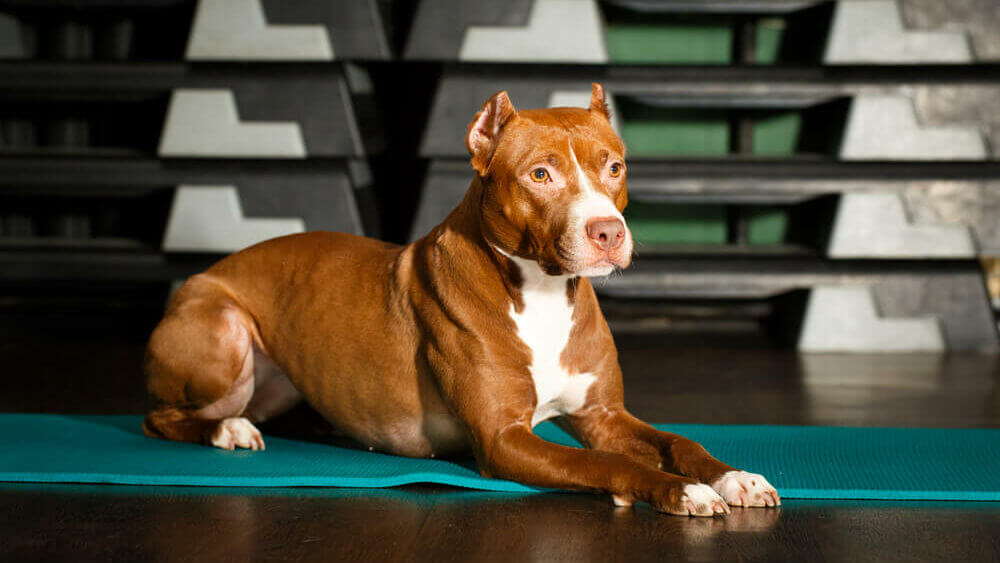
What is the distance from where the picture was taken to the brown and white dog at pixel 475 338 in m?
1.87

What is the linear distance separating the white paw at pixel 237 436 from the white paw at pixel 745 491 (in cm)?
102

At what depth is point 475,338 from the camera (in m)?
2.04

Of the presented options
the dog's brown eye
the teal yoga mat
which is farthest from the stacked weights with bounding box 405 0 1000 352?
the dog's brown eye

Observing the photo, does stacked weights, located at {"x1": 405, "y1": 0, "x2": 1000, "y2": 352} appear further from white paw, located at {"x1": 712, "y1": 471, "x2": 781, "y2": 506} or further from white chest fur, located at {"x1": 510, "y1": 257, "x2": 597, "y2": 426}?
white paw, located at {"x1": 712, "y1": 471, "x2": 781, "y2": 506}

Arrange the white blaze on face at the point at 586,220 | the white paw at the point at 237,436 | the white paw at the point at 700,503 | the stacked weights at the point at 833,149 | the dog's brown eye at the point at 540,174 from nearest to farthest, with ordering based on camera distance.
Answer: the white paw at the point at 700,503, the white blaze on face at the point at 586,220, the dog's brown eye at the point at 540,174, the white paw at the point at 237,436, the stacked weights at the point at 833,149

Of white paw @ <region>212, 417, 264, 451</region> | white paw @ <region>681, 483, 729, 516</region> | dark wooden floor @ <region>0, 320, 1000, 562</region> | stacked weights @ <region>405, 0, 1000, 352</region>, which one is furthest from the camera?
stacked weights @ <region>405, 0, 1000, 352</region>

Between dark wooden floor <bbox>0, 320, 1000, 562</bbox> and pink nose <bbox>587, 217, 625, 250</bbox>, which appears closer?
dark wooden floor <bbox>0, 320, 1000, 562</bbox>

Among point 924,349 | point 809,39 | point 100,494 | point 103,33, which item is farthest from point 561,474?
point 103,33

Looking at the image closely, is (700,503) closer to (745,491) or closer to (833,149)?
(745,491)

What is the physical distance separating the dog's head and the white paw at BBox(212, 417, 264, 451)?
28.0 inches

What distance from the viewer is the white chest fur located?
2.04m

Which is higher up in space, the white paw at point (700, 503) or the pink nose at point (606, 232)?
the pink nose at point (606, 232)

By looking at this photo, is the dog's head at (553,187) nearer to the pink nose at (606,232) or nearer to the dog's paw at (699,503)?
the pink nose at (606,232)

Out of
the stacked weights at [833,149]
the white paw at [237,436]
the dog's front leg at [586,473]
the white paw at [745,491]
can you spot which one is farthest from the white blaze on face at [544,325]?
the stacked weights at [833,149]
